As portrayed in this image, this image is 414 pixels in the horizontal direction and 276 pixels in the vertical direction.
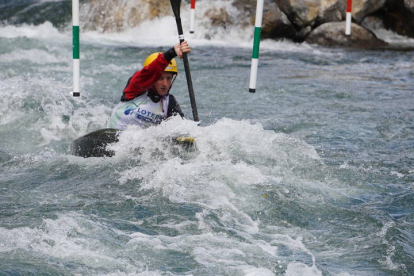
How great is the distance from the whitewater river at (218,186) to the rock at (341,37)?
511cm

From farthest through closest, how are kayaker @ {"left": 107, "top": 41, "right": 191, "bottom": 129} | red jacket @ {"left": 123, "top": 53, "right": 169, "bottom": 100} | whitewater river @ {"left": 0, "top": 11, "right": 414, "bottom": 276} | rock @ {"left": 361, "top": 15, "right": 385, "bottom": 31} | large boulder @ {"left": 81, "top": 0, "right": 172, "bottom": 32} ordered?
rock @ {"left": 361, "top": 15, "right": 385, "bottom": 31} < large boulder @ {"left": 81, "top": 0, "right": 172, "bottom": 32} < kayaker @ {"left": 107, "top": 41, "right": 191, "bottom": 129} < red jacket @ {"left": 123, "top": 53, "right": 169, "bottom": 100} < whitewater river @ {"left": 0, "top": 11, "right": 414, "bottom": 276}

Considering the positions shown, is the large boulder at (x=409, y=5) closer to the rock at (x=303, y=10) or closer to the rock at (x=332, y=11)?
the rock at (x=332, y=11)

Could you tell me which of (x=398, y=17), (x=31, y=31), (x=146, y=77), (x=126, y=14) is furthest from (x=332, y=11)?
(x=146, y=77)

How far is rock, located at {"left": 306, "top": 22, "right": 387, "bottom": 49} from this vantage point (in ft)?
48.5

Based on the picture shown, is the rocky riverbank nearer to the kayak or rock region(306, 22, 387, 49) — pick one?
rock region(306, 22, 387, 49)

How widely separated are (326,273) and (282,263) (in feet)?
0.87

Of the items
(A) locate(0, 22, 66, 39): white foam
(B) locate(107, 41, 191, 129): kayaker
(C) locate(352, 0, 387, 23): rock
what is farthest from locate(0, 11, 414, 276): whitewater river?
(A) locate(0, 22, 66, 39): white foam

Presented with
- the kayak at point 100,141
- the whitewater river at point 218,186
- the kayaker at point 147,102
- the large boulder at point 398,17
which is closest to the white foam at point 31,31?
the whitewater river at point 218,186

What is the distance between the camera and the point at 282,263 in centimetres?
366

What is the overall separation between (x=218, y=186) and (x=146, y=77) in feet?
4.72

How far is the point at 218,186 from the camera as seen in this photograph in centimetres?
479

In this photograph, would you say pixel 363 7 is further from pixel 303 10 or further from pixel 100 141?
pixel 100 141

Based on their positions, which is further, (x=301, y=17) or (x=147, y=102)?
(x=301, y=17)

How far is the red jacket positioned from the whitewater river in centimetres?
44
